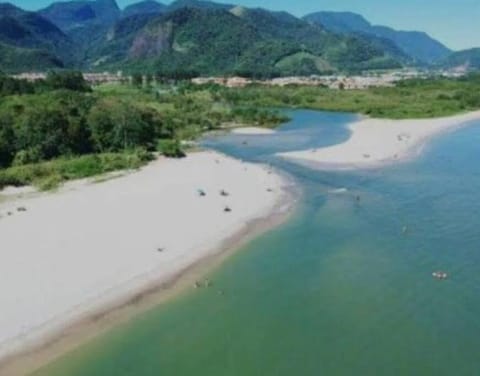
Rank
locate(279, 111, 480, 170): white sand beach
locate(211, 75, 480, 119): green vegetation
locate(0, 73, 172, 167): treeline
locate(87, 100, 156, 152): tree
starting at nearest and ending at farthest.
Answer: locate(0, 73, 172, 167): treeline
locate(279, 111, 480, 170): white sand beach
locate(87, 100, 156, 152): tree
locate(211, 75, 480, 119): green vegetation

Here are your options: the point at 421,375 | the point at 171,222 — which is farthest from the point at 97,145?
the point at 421,375

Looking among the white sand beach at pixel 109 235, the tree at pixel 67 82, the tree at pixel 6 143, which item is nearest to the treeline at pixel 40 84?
the tree at pixel 67 82

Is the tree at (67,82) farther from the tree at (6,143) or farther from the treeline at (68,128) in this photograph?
the tree at (6,143)

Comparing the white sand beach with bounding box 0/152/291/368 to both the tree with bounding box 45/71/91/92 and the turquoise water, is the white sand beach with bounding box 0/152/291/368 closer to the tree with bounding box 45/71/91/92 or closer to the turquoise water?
the turquoise water

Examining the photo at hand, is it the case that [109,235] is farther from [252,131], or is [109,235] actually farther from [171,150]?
[252,131]

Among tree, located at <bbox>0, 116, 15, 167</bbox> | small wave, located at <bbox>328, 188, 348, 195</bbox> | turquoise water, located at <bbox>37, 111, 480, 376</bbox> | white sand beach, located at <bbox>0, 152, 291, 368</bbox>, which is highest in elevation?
tree, located at <bbox>0, 116, 15, 167</bbox>

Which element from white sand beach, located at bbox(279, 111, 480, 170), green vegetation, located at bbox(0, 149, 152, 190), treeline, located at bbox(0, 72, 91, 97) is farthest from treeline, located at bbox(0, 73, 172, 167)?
treeline, located at bbox(0, 72, 91, 97)

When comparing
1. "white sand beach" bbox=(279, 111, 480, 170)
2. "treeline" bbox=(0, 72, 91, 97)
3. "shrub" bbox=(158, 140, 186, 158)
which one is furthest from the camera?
"treeline" bbox=(0, 72, 91, 97)
